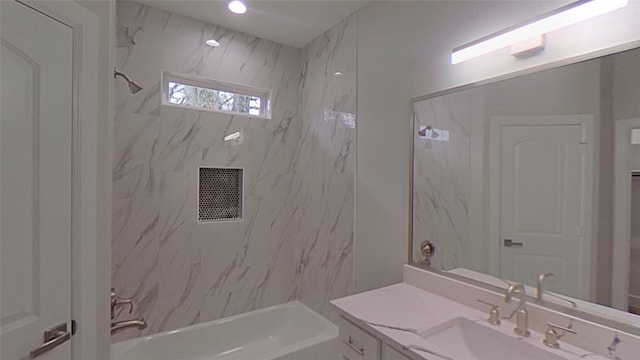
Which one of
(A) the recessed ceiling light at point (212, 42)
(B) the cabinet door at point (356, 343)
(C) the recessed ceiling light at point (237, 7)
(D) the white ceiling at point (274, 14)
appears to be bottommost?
(B) the cabinet door at point (356, 343)

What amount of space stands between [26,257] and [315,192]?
197 cm

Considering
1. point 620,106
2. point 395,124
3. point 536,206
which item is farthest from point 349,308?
point 620,106

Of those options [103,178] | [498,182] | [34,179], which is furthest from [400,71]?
[34,179]

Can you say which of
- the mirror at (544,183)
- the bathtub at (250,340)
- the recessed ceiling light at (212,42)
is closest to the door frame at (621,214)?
the mirror at (544,183)

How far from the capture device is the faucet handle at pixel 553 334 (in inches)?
45.1

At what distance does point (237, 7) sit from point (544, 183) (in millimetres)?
2205

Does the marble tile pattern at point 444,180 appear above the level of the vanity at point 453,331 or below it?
above

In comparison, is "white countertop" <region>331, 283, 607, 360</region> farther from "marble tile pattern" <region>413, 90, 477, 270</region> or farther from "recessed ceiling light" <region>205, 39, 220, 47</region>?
"recessed ceiling light" <region>205, 39, 220, 47</region>

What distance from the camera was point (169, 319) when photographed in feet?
7.92

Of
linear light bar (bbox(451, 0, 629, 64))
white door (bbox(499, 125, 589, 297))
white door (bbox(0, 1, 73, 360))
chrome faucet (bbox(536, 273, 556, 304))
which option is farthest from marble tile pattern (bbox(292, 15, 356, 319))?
white door (bbox(0, 1, 73, 360))

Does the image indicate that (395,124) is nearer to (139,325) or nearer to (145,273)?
(139,325)

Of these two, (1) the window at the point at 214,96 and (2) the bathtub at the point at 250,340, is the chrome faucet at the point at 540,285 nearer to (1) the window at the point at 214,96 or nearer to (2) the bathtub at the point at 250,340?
(2) the bathtub at the point at 250,340

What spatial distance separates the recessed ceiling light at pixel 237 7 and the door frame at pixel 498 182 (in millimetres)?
1834

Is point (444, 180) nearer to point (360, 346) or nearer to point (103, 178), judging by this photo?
point (360, 346)
